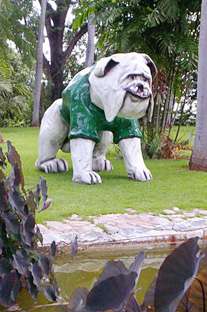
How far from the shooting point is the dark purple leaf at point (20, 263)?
66.0 inches

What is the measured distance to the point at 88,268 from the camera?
3039 millimetres

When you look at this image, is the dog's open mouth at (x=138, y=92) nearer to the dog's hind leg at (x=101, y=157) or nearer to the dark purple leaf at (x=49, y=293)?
the dog's hind leg at (x=101, y=157)

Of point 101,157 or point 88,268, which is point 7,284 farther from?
point 101,157

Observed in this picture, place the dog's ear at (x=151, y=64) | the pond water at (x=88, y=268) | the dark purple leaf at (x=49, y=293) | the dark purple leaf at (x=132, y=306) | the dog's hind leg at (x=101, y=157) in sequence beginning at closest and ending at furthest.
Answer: the dark purple leaf at (x=132, y=306)
the dark purple leaf at (x=49, y=293)
the pond water at (x=88, y=268)
the dog's ear at (x=151, y=64)
the dog's hind leg at (x=101, y=157)

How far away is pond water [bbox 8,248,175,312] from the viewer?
268 centimetres

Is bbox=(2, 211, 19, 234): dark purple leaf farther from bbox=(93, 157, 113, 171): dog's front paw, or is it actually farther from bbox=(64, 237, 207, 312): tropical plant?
bbox=(93, 157, 113, 171): dog's front paw

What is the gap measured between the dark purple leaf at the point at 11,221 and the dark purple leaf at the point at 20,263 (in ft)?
0.33

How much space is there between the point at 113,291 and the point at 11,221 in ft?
3.10

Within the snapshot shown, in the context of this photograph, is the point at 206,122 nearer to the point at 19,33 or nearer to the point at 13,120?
the point at 19,33

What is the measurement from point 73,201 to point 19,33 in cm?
1462

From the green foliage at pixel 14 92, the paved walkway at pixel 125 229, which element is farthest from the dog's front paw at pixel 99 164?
the green foliage at pixel 14 92

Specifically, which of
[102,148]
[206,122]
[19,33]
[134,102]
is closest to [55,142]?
[102,148]

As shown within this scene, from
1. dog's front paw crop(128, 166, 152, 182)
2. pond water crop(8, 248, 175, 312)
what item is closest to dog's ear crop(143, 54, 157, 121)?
dog's front paw crop(128, 166, 152, 182)

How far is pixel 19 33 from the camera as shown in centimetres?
1767
